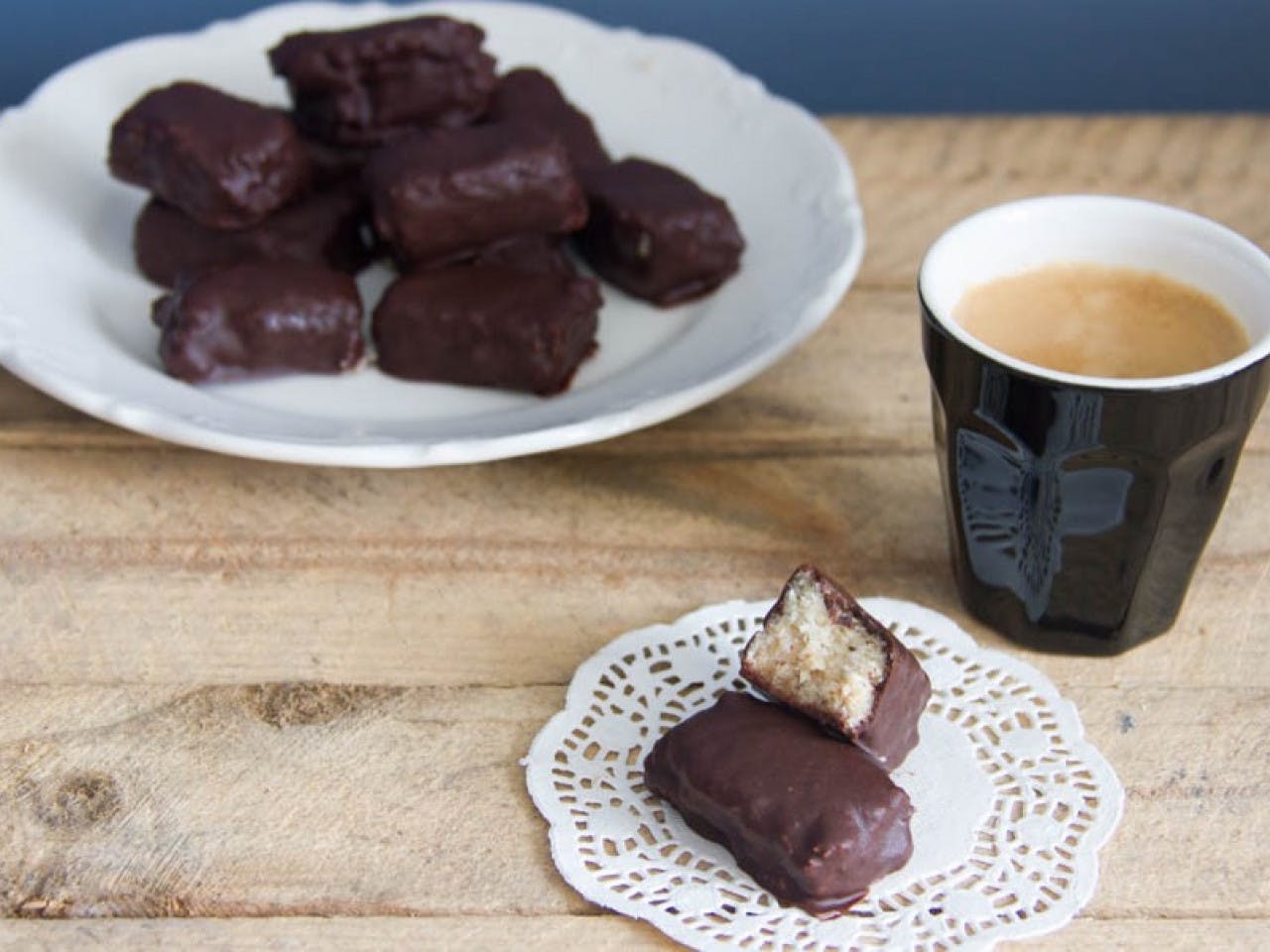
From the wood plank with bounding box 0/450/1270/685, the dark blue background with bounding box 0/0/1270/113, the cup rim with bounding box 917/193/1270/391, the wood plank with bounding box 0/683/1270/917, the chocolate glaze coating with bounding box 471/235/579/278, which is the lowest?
the dark blue background with bounding box 0/0/1270/113

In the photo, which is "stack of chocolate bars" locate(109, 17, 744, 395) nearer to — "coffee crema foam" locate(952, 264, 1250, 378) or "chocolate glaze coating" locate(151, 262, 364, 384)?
"chocolate glaze coating" locate(151, 262, 364, 384)

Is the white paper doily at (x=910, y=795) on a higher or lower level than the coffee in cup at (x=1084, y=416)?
lower

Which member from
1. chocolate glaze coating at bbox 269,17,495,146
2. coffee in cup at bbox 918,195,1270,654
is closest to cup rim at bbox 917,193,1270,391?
coffee in cup at bbox 918,195,1270,654

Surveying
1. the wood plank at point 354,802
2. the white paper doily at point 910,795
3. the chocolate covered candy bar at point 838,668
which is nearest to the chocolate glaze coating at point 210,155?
the wood plank at point 354,802

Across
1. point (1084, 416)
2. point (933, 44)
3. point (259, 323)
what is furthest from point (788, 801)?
point (933, 44)

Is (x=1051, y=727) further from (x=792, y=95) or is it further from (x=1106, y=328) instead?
(x=792, y=95)

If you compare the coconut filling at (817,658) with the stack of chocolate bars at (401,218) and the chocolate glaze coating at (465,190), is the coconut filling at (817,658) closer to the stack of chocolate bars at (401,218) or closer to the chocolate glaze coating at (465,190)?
the stack of chocolate bars at (401,218)
